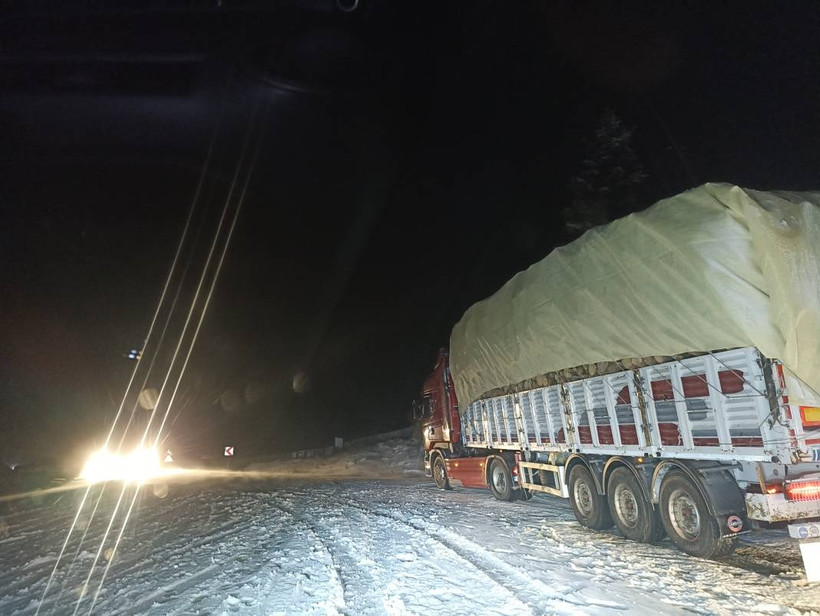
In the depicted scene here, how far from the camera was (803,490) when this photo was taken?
5.68 meters

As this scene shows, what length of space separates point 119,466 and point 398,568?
2263 centimetres

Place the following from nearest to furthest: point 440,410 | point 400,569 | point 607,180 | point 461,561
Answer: point 400,569 → point 461,561 → point 440,410 → point 607,180

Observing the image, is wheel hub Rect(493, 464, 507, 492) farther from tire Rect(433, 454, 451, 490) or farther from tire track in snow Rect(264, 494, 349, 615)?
tire track in snow Rect(264, 494, 349, 615)

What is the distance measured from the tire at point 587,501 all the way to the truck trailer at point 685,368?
0.03m

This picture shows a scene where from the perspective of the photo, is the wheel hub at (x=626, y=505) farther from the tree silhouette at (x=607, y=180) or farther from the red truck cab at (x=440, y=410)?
the tree silhouette at (x=607, y=180)

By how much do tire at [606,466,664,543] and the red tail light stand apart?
1.90m

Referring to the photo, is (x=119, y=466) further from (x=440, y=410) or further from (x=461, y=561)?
(x=461, y=561)

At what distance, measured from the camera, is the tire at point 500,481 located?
1159cm

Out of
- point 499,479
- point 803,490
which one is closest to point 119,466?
point 499,479

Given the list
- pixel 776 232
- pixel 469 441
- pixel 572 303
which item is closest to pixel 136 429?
pixel 469 441

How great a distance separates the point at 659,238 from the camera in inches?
259

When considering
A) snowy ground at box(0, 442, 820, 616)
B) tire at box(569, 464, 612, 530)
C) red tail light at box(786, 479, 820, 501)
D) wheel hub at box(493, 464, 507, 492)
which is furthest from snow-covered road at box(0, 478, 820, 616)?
wheel hub at box(493, 464, 507, 492)

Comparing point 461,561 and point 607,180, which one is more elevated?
point 607,180

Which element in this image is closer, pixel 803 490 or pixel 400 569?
pixel 803 490
